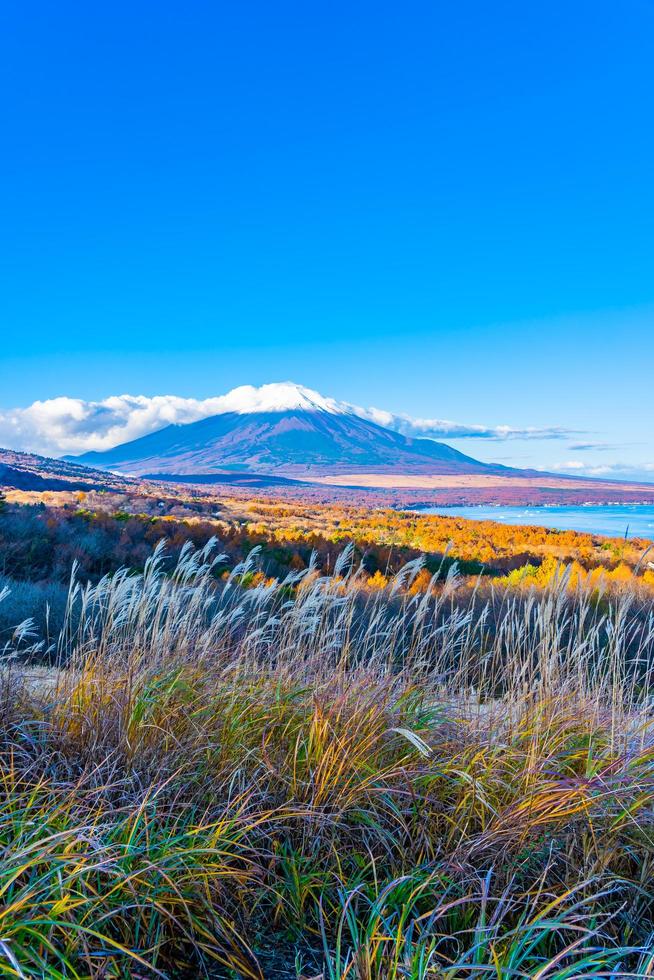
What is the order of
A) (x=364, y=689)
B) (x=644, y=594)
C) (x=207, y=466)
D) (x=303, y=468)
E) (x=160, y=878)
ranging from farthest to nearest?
(x=207, y=466)
(x=303, y=468)
(x=644, y=594)
(x=364, y=689)
(x=160, y=878)

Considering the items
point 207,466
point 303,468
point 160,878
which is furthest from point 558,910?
point 207,466

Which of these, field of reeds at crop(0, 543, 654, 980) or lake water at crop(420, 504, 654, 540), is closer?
field of reeds at crop(0, 543, 654, 980)

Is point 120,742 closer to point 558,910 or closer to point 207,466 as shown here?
point 558,910

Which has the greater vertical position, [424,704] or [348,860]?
[424,704]

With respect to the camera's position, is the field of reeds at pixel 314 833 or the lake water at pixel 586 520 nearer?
the field of reeds at pixel 314 833

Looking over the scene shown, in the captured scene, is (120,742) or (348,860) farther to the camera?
(120,742)

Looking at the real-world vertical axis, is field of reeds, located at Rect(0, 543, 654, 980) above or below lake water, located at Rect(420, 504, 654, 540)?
above

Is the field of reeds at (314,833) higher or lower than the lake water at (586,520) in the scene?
higher

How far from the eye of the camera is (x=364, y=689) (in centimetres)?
349

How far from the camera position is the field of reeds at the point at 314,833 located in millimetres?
1817

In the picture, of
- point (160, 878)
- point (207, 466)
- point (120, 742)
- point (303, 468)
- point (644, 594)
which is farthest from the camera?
point (207, 466)

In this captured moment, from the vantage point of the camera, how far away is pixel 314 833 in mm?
2475

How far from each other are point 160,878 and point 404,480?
494 ft

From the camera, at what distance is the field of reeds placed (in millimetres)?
1817
